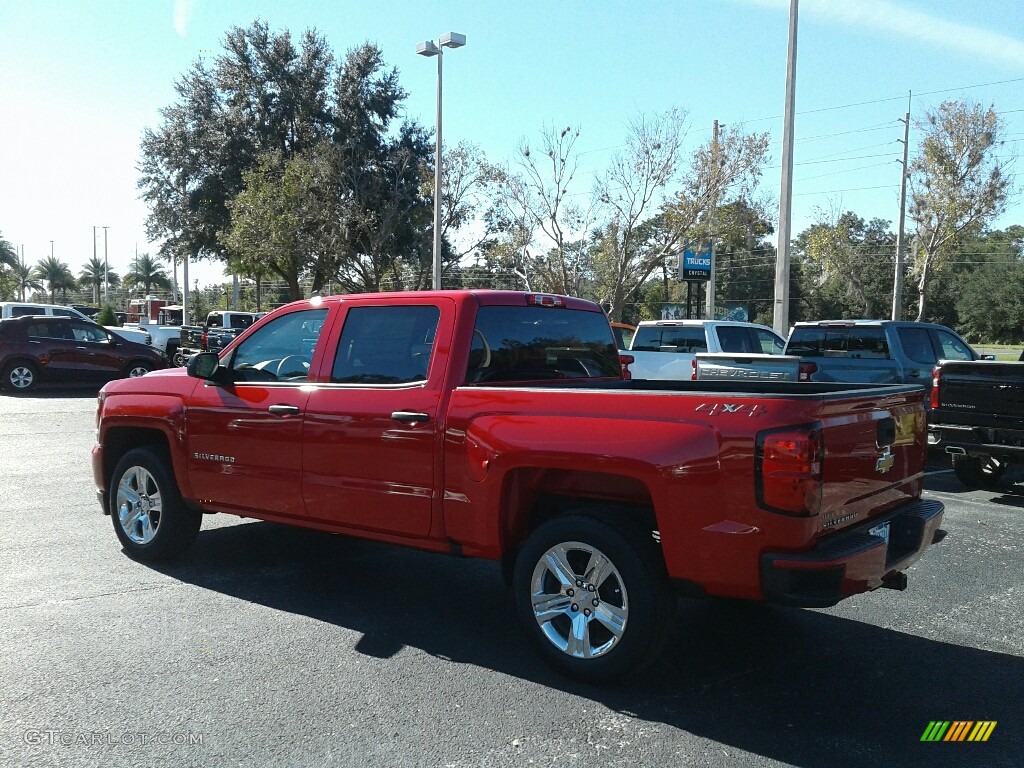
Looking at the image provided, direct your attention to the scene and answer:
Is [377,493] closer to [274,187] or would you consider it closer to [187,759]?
[187,759]

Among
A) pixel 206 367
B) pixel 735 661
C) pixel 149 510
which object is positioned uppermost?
pixel 206 367

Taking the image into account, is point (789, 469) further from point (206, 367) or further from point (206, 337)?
point (206, 337)

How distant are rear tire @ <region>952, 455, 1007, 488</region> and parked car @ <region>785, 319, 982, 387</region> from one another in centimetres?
219

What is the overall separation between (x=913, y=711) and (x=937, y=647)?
970 mm

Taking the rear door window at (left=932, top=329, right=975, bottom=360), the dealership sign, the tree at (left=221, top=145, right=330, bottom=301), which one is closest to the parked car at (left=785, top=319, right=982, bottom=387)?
the rear door window at (left=932, top=329, right=975, bottom=360)

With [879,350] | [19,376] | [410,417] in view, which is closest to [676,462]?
[410,417]

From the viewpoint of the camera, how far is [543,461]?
4312 mm

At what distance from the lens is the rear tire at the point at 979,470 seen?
378 inches

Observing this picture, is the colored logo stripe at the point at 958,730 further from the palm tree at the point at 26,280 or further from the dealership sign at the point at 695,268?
the palm tree at the point at 26,280

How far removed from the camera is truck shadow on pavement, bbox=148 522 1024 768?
12.4 feet

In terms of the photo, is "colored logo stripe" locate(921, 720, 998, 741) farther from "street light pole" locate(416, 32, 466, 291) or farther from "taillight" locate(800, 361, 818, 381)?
"street light pole" locate(416, 32, 466, 291)

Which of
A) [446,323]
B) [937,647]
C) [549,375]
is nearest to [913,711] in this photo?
[937,647]

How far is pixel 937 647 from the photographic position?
4867 millimetres

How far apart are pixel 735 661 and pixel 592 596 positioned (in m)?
0.97
